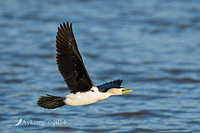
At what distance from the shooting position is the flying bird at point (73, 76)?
6266mm

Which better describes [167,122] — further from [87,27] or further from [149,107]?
[87,27]

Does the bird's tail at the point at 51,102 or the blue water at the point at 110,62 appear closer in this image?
the bird's tail at the point at 51,102

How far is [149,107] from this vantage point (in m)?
9.63

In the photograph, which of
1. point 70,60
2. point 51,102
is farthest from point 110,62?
point 70,60

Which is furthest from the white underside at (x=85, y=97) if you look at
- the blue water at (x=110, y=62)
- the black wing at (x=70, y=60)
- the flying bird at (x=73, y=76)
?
the blue water at (x=110, y=62)

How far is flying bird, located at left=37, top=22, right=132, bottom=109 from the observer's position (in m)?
6.27

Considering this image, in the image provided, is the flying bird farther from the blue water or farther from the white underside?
the blue water

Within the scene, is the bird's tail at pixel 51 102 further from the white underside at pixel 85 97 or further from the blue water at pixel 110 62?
the blue water at pixel 110 62

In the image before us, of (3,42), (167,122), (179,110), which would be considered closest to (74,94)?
(167,122)

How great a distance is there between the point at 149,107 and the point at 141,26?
5566 millimetres

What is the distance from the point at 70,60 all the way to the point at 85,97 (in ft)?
1.74

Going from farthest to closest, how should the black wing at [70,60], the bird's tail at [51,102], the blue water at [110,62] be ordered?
the blue water at [110,62] → the bird's tail at [51,102] → the black wing at [70,60]

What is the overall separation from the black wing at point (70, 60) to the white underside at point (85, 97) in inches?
4.1

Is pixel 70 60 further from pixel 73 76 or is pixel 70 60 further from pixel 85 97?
pixel 85 97
